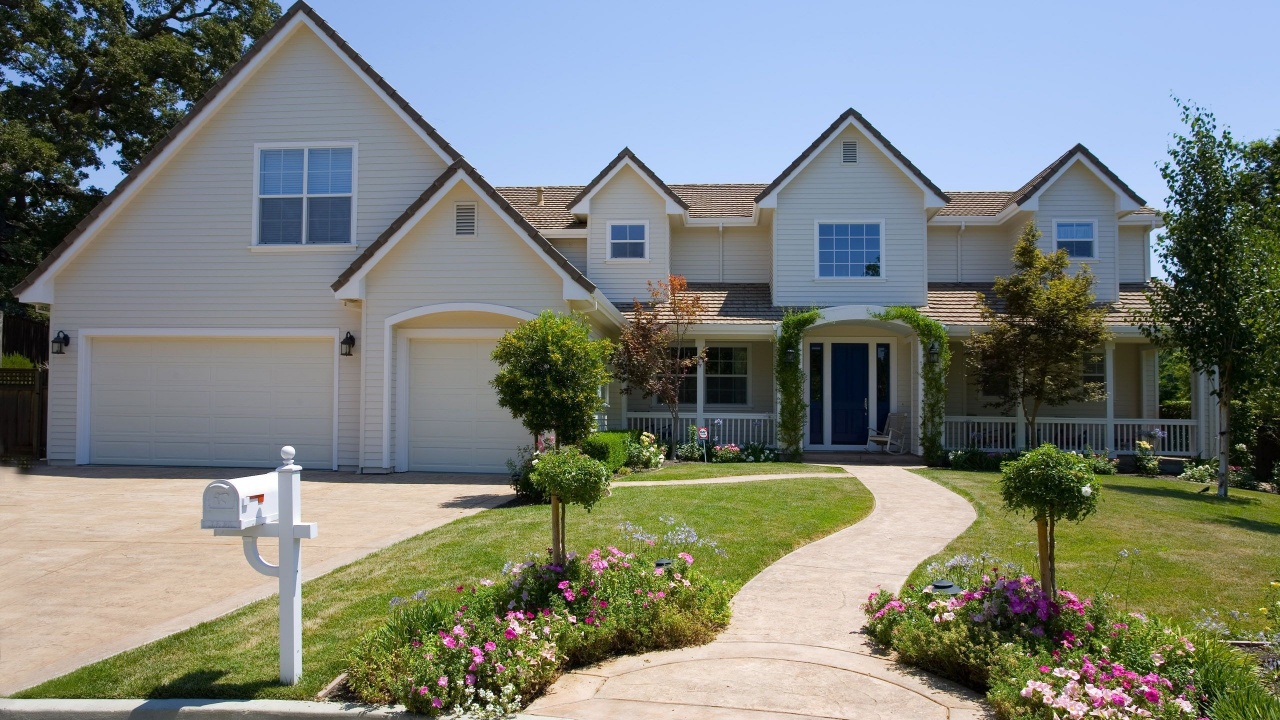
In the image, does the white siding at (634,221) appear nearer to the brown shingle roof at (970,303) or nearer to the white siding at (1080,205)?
the brown shingle roof at (970,303)

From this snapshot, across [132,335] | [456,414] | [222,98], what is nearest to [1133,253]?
[456,414]

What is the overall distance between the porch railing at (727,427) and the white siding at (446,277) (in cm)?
517

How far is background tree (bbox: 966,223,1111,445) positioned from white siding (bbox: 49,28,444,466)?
11.6m

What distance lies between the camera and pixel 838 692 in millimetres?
5188

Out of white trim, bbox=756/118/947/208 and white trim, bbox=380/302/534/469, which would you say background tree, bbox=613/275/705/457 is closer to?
white trim, bbox=380/302/534/469

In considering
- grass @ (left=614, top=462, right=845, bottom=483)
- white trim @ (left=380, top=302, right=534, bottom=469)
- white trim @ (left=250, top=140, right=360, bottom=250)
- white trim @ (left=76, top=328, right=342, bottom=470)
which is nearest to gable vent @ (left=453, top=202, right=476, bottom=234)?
white trim @ (left=380, top=302, right=534, bottom=469)

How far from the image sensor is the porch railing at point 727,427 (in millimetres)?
18891

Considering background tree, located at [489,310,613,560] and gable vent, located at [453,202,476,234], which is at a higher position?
gable vent, located at [453,202,476,234]

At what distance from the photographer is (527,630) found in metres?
5.57

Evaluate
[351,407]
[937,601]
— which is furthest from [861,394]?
[937,601]

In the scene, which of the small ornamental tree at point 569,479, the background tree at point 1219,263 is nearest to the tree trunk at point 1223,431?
the background tree at point 1219,263

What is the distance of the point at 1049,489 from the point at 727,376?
15.1m

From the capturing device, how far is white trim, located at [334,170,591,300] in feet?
48.5

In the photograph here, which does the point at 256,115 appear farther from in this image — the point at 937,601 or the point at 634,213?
the point at 937,601
